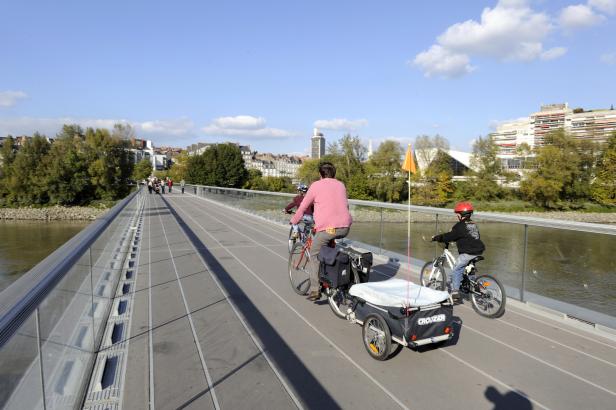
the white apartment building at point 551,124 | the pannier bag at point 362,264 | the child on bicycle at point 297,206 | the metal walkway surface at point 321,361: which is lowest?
the metal walkway surface at point 321,361

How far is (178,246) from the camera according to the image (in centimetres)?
945

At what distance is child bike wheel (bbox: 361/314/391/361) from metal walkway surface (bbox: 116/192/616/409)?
84mm

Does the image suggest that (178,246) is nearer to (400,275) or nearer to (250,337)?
(400,275)

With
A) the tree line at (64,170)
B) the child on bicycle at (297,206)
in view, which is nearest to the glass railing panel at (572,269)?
the child on bicycle at (297,206)

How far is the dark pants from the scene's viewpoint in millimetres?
4855

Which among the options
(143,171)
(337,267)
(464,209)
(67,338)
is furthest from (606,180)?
(143,171)

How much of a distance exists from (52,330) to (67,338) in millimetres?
494

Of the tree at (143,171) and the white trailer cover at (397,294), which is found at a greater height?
the tree at (143,171)

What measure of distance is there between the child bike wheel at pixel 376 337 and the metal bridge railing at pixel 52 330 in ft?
7.33

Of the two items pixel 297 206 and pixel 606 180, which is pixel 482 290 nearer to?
pixel 297 206

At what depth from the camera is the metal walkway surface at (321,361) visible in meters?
3.03

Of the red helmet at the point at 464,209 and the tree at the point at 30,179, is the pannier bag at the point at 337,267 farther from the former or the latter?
the tree at the point at 30,179

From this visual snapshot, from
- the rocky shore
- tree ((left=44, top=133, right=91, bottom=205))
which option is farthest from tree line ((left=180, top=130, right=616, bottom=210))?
tree ((left=44, top=133, right=91, bottom=205))

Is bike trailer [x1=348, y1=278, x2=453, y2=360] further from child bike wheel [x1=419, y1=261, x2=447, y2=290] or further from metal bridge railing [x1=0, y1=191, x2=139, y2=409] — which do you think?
metal bridge railing [x1=0, y1=191, x2=139, y2=409]
